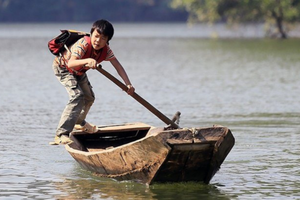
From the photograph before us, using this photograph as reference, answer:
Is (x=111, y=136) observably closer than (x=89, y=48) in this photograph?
No

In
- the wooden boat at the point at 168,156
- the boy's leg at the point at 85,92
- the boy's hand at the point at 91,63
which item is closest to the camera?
the wooden boat at the point at 168,156

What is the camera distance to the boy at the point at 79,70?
1000 cm

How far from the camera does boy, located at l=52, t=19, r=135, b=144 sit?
10.0 metres

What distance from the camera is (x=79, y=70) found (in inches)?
411

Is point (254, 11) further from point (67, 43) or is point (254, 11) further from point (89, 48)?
point (89, 48)

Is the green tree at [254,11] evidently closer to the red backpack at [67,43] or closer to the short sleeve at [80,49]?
the red backpack at [67,43]

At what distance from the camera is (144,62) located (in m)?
32.6

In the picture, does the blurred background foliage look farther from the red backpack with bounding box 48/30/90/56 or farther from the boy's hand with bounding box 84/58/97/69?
the boy's hand with bounding box 84/58/97/69

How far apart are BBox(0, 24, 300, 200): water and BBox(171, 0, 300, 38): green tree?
14.3 metres

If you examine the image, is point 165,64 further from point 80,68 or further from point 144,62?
point 80,68

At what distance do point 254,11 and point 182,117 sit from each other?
34.9m

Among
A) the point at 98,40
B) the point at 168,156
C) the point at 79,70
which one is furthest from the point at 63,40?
the point at 168,156

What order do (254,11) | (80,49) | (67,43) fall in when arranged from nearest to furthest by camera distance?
(80,49) → (67,43) → (254,11)

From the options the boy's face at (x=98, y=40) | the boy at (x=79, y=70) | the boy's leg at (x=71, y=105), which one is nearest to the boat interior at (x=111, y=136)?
the boy at (x=79, y=70)
